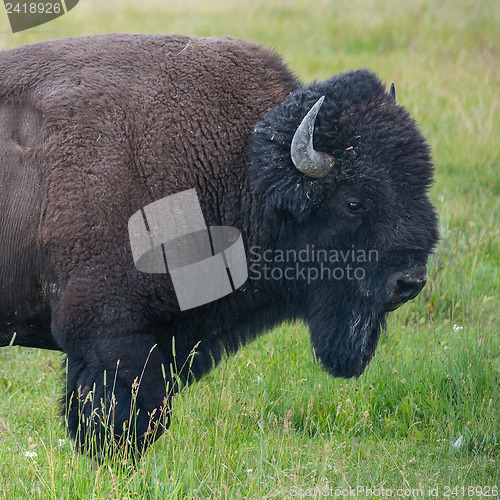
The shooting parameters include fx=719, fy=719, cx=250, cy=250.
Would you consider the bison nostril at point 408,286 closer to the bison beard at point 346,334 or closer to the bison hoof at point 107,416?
the bison beard at point 346,334

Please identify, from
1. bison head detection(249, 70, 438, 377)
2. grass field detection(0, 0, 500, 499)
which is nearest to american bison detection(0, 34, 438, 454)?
bison head detection(249, 70, 438, 377)

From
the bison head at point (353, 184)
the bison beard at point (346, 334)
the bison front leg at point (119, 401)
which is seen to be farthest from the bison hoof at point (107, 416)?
the bison head at point (353, 184)

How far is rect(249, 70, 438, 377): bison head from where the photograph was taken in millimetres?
3543

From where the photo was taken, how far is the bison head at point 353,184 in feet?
11.6

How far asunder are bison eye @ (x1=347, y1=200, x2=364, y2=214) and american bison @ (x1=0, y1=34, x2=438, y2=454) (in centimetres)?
1

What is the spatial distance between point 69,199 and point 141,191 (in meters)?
0.34

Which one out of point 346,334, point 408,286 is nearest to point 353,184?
point 408,286

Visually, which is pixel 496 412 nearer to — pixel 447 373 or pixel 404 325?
pixel 447 373

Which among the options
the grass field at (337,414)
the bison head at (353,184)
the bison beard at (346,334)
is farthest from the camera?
the bison beard at (346,334)

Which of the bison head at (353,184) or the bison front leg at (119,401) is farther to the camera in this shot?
the bison head at (353,184)

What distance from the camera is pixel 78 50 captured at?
3711mm

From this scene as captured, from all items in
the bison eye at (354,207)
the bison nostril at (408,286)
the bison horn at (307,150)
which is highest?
the bison horn at (307,150)

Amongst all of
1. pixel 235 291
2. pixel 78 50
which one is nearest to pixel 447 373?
pixel 235 291

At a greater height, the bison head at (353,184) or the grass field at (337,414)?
the bison head at (353,184)
